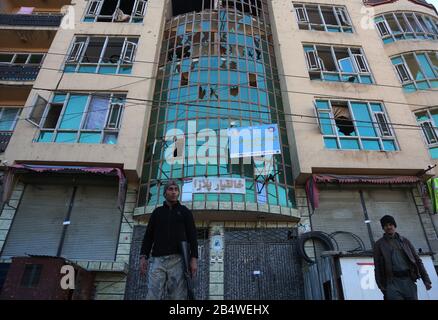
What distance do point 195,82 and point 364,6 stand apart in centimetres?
1014

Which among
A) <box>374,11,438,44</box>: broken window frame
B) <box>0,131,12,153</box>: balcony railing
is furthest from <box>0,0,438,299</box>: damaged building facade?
<box>0,131,12,153</box>: balcony railing

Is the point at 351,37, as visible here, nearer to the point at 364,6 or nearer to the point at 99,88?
the point at 364,6

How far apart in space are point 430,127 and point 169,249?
12.7 m

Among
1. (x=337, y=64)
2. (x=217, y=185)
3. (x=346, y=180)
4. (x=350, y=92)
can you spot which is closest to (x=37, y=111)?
(x=217, y=185)

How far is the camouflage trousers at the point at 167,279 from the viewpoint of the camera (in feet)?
14.0

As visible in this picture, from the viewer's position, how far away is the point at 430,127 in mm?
12820

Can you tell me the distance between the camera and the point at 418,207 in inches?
452

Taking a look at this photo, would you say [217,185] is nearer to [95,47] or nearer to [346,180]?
[346,180]

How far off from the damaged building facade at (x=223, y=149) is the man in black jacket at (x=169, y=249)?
5.10 meters

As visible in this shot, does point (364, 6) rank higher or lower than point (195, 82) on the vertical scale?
higher

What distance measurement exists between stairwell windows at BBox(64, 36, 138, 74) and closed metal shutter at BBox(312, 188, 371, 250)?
365 inches

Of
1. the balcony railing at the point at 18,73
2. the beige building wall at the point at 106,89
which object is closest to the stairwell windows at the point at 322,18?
the beige building wall at the point at 106,89

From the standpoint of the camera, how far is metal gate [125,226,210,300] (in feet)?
31.9

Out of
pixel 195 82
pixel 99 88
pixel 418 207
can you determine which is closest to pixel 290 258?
pixel 418 207
